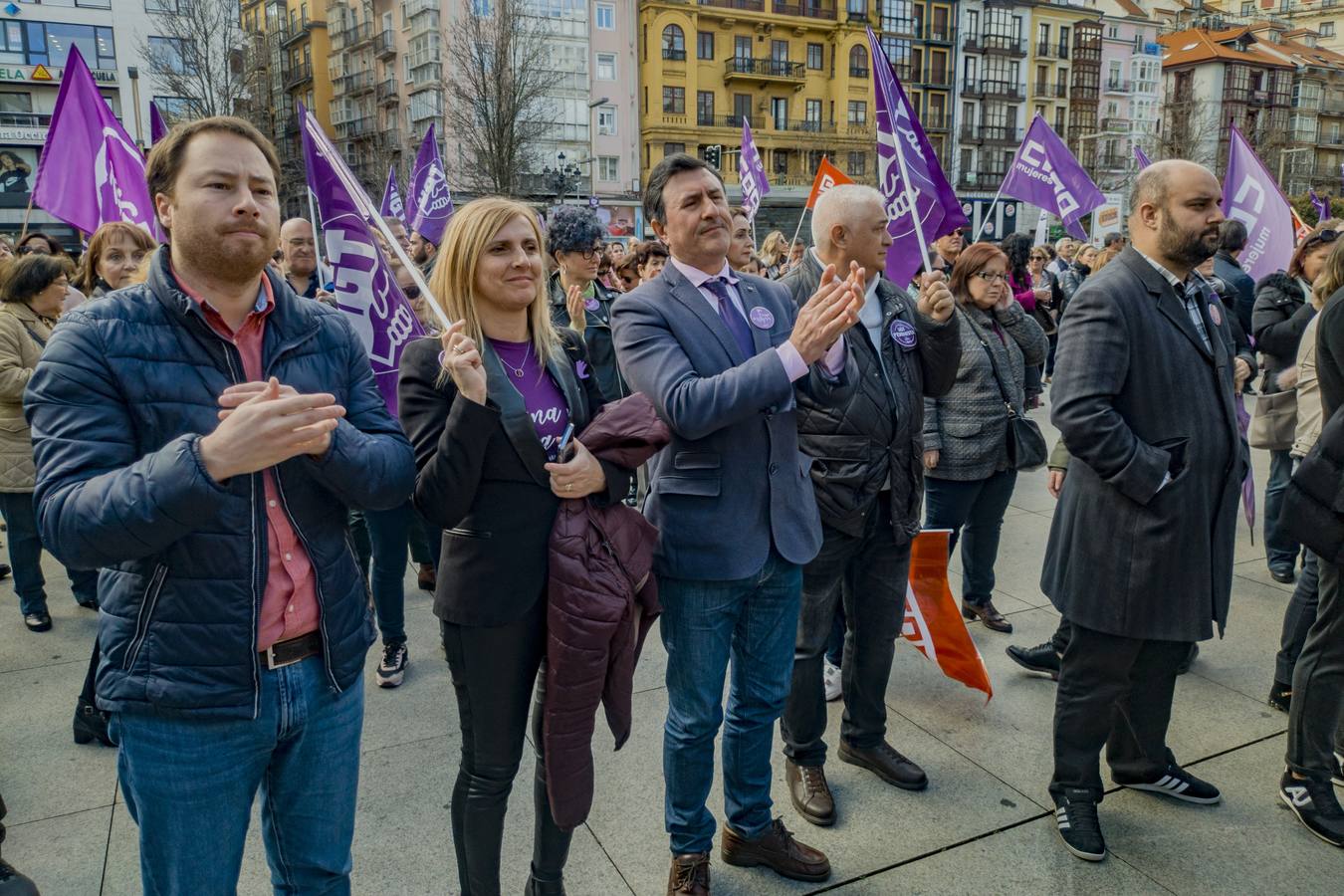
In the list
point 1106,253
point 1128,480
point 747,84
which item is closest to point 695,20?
point 747,84

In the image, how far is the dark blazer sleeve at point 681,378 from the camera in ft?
8.51

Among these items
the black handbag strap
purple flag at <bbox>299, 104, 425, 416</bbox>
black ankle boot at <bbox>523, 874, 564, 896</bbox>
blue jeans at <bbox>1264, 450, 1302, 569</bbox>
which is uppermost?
purple flag at <bbox>299, 104, 425, 416</bbox>

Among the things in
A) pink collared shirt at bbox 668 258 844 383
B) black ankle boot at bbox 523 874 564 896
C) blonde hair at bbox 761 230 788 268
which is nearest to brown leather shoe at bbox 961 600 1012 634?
pink collared shirt at bbox 668 258 844 383

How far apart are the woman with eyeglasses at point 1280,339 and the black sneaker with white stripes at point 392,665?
5.11 m

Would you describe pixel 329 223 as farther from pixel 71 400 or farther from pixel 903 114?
pixel 903 114

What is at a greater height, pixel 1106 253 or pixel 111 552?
pixel 1106 253

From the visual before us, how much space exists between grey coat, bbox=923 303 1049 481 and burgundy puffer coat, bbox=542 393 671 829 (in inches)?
103

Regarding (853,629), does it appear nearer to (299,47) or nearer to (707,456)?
(707,456)

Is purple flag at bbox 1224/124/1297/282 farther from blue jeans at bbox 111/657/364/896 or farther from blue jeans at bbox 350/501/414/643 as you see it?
blue jeans at bbox 111/657/364/896

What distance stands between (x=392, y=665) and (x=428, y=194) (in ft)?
17.4

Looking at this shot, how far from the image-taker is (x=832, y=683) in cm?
445

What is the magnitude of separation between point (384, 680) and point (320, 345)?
278 centimetres

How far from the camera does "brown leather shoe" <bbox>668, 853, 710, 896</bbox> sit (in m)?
2.92

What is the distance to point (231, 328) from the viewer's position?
202 centimetres
